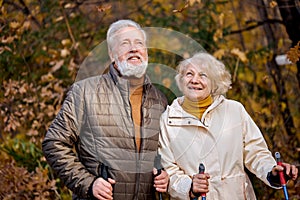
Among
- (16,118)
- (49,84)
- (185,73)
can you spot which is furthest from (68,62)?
(185,73)

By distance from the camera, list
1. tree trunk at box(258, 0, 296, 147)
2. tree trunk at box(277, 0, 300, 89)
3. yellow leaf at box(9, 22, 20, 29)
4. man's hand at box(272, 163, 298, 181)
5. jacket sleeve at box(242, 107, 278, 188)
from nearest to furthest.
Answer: man's hand at box(272, 163, 298, 181), jacket sleeve at box(242, 107, 278, 188), tree trunk at box(277, 0, 300, 89), yellow leaf at box(9, 22, 20, 29), tree trunk at box(258, 0, 296, 147)

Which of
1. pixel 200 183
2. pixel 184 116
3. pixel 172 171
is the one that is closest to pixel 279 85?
pixel 184 116

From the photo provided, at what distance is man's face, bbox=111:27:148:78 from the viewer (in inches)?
160

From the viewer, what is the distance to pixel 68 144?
4.05m

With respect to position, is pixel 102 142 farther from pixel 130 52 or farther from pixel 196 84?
pixel 196 84

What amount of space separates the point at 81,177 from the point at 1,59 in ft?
12.6

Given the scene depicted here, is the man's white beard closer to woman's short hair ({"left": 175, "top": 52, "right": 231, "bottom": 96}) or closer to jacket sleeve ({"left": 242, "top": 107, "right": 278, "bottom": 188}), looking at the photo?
woman's short hair ({"left": 175, "top": 52, "right": 231, "bottom": 96})

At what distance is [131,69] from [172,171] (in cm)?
69

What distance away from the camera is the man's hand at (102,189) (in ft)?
12.7

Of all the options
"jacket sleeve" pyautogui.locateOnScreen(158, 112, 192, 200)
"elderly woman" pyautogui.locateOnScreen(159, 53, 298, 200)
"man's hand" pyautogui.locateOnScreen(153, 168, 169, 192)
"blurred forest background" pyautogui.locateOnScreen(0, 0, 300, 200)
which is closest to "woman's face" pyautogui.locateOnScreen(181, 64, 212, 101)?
"elderly woman" pyautogui.locateOnScreen(159, 53, 298, 200)

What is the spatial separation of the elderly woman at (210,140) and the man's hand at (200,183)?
86 mm

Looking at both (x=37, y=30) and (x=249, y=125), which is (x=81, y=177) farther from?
(x=37, y=30)

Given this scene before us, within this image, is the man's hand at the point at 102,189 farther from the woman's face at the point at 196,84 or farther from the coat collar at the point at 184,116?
the woman's face at the point at 196,84

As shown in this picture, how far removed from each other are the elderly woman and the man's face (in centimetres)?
31
